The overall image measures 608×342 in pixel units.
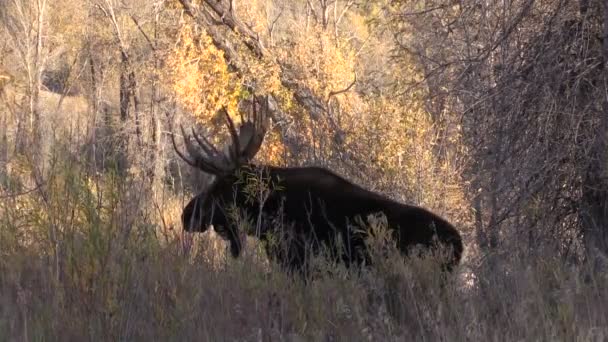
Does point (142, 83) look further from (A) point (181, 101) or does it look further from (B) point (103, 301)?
(B) point (103, 301)

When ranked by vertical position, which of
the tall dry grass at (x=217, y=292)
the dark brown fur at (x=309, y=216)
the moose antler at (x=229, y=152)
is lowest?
the tall dry grass at (x=217, y=292)

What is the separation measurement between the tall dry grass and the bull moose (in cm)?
50

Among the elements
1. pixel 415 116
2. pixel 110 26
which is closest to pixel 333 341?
pixel 415 116

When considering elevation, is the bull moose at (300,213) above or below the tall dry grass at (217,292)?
above

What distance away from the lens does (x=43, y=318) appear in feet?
17.2

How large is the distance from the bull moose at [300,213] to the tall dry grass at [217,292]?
50 cm

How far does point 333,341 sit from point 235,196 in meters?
2.59

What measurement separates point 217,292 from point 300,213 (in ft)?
5.64

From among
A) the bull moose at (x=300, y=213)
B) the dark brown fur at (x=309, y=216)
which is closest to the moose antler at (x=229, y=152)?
the bull moose at (x=300, y=213)

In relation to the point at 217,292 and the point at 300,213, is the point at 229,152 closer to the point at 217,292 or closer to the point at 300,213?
the point at 300,213

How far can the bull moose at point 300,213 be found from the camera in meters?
6.80

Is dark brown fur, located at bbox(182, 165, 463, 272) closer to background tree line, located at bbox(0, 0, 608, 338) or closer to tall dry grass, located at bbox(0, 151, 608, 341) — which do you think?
background tree line, located at bbox(0, 0, 608, 338)

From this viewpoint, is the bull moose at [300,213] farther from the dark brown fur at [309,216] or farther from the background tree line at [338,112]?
the background tree line at [338,112]

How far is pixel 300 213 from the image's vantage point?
7.32 meters
